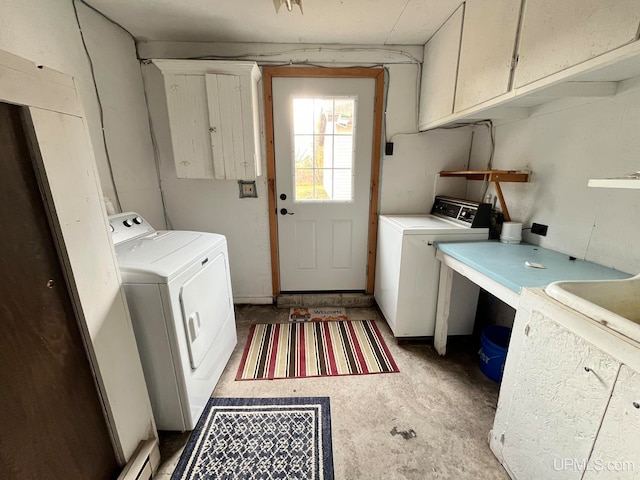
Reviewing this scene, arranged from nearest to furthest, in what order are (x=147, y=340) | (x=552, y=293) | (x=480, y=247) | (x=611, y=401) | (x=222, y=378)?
(x=611, y=401), (x=552, y=293), (x=147, y=340), (x=480, y=247), (x=222, y=378)

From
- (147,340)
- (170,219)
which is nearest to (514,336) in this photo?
(147,340)

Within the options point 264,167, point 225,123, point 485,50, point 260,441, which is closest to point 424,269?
point 485,50

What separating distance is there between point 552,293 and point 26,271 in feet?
5.65

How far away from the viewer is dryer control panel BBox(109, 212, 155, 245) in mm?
1562

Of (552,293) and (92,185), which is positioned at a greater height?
(92,185)

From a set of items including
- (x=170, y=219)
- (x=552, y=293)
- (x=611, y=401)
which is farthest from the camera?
(x=170, y=219)

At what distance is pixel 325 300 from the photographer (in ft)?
8.84

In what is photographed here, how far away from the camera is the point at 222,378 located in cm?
179

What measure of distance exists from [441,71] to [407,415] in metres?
2.27

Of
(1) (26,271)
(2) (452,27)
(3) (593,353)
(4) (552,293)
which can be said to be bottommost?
(3) (593,353)

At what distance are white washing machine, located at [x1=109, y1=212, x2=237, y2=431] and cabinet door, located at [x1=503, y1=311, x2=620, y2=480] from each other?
151 centimetres

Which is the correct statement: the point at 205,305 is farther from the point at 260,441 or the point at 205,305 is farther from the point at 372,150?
the point at 372,150

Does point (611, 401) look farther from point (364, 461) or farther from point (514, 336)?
point (364, 461)

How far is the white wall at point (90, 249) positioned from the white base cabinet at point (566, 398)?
164cm
